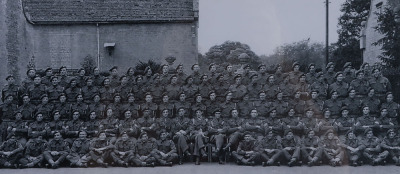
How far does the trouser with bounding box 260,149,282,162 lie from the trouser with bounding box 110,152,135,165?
3.12 metres

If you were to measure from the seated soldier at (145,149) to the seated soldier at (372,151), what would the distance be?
5128 millimetres

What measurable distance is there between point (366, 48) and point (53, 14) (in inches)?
697

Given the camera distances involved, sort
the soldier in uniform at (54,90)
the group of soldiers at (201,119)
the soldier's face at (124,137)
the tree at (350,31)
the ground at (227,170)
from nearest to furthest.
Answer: the ground at (227,170), the group of soldiers at (201,119), the soldier's face at (124,137), the soldier in uniform at (54,90), the tree at (350,31)

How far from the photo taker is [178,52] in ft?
78.5

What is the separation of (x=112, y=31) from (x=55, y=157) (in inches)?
541

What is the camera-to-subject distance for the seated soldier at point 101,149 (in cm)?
1098

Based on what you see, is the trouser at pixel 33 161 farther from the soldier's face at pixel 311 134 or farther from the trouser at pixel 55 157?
the soldier's face at pixel 311 134

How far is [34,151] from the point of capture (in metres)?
11.2

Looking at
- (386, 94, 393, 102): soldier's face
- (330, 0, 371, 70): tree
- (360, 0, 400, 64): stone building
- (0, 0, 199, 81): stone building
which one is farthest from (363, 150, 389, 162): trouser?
(330, 0, 371, 70): tree

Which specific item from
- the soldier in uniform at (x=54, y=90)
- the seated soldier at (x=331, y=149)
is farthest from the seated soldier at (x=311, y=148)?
the soldier in uniform at (x=54, y=90)

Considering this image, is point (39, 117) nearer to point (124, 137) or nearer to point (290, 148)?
point (124, 137)

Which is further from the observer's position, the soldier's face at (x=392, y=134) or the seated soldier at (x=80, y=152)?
the soldier's face at (x=392, y=134)

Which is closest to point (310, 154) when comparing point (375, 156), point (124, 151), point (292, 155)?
point (292, 155)

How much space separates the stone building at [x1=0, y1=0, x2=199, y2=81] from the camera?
2361cm
